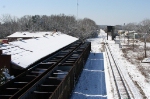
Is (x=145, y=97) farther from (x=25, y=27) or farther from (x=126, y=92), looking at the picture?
(x=25, y=27)

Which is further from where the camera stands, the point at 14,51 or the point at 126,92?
the point at 14,51

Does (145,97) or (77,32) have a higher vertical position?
(77,32)

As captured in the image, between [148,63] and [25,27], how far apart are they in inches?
3285

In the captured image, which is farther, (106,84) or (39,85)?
(106,84)

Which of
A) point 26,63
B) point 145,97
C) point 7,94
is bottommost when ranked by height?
point 145,97

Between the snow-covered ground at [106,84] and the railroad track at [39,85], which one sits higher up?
the railroad track at [39,85]

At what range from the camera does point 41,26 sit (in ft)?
333

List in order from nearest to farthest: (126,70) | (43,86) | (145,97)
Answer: (43,86) < (145,97) < (126,70)

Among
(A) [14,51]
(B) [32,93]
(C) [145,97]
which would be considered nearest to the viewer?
(B) [32,93]

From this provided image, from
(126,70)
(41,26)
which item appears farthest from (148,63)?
(41,26)

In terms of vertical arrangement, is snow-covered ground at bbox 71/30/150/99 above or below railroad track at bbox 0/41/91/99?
below

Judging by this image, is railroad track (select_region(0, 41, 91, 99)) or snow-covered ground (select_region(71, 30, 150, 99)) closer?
railroad track (select_region(0, 41, 91, 99))

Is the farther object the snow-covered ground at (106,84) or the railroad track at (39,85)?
the snow-covered ground at (106,84)

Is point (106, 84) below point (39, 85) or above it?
below
